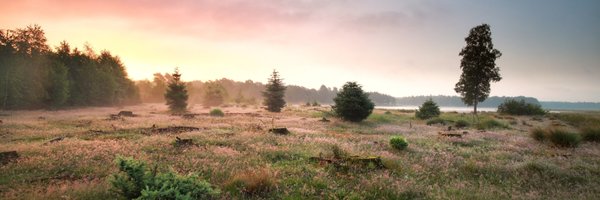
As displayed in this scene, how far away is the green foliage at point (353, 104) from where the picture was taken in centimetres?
3297

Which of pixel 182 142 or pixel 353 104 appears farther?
pixel 353 104

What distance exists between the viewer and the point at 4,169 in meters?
10.5

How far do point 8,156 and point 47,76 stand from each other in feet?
172

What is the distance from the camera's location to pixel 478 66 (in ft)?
162

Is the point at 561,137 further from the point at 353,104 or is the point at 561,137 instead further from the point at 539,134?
the point at 353,104

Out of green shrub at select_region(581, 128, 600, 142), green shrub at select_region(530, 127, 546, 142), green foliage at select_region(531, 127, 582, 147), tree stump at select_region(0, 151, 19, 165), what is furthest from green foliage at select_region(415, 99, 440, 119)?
tree stump at select_region(0, 151, 19, 165)

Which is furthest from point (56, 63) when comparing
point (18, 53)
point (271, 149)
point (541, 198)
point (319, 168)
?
point (541, 198)

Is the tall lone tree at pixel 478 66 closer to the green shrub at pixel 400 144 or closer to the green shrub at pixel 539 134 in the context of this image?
the green shrub at pixel 539 134

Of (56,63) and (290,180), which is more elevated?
(56,63)

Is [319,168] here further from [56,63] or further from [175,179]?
[56,63]

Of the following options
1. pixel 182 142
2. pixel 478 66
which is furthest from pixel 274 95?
pixel 182 142

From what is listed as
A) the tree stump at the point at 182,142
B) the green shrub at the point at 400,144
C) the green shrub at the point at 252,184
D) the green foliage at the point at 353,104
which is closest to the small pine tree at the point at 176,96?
the green foliage at the point at 353,104

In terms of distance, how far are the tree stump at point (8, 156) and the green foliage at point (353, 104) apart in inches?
1025

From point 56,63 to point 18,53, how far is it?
5.57 metres
